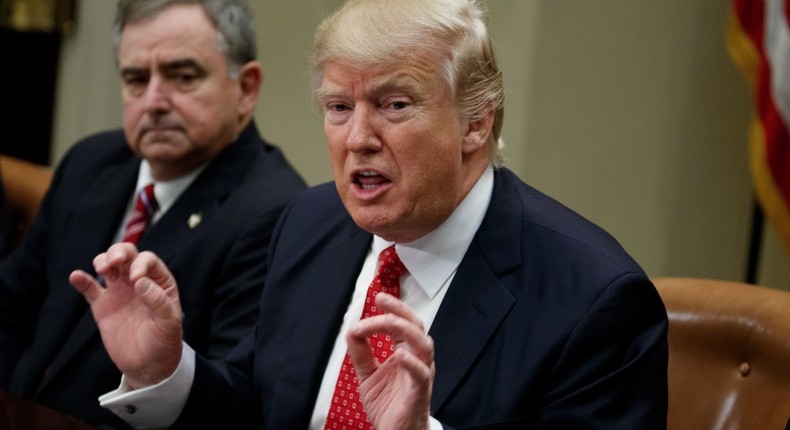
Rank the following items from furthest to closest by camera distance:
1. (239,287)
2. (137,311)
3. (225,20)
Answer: (225,20) < (239,287) < (137,311)

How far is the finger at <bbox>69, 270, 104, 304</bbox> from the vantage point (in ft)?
6.55

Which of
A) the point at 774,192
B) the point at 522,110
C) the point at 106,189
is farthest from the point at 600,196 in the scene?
the point at 106,189

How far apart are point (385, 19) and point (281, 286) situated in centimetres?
63

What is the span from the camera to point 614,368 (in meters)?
1.75

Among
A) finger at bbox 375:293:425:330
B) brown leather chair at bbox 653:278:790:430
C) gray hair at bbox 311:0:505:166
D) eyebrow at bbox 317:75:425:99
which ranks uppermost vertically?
gray hair at bbox 311:0:505:166

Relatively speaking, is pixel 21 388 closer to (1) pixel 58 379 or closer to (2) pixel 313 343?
(1) pixel 58 379

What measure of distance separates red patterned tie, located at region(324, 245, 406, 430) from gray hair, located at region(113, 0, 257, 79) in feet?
3.22

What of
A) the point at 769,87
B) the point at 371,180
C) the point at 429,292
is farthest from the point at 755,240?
the point at 371,180

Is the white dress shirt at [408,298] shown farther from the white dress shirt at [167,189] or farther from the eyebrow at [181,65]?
the eyebrow at [181,65]

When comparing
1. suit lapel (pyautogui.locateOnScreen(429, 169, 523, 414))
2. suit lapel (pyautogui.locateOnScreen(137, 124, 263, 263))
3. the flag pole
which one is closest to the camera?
suit lapel (pyautogui.locateOnScreen(429, 169, 523, 414))

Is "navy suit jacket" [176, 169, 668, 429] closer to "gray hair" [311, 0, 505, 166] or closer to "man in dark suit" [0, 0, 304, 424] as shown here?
"gray hair" [311, 0, 505, 166]

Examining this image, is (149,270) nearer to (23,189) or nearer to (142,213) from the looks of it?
(142,213)

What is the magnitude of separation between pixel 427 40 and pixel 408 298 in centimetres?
47

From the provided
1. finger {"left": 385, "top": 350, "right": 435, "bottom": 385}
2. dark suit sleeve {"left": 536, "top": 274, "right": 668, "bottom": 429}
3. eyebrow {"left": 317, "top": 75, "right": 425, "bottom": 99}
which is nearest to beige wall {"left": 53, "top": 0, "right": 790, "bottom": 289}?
eyebrow {"left": 317, "top": 75, "right": 425, "bottom": 99}
